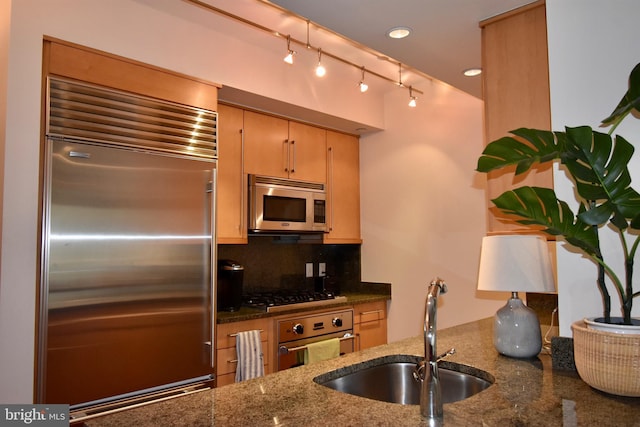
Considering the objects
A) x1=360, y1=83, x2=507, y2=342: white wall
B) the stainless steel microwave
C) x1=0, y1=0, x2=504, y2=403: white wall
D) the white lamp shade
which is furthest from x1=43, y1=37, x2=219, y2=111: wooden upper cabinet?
the white lamp shade

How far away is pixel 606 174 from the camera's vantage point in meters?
1.25

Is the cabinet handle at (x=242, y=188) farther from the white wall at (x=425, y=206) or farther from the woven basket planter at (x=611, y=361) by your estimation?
the woven basket planter at (x=611, y=361)

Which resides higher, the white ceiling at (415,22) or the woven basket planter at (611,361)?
the white ceiling at (415,22)

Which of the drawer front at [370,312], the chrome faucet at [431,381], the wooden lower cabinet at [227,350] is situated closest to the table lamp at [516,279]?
the chrome faucet at [431,381]

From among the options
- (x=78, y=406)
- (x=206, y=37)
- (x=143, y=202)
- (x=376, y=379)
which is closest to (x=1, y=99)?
(x=143, y=202)

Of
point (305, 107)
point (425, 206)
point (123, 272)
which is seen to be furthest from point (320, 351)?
point (305, 107)

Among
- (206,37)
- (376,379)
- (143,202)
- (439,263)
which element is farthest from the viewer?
(439,263)

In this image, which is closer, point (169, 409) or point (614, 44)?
point (169, 409)

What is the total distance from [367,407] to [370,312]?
8.94 feet

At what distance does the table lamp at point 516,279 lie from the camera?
1737 mm

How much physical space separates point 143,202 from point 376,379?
1537mm

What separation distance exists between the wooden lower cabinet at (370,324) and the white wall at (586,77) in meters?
2.28

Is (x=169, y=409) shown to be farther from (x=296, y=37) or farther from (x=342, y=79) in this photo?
(x=342, y=79)

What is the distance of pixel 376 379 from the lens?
1.76 m
